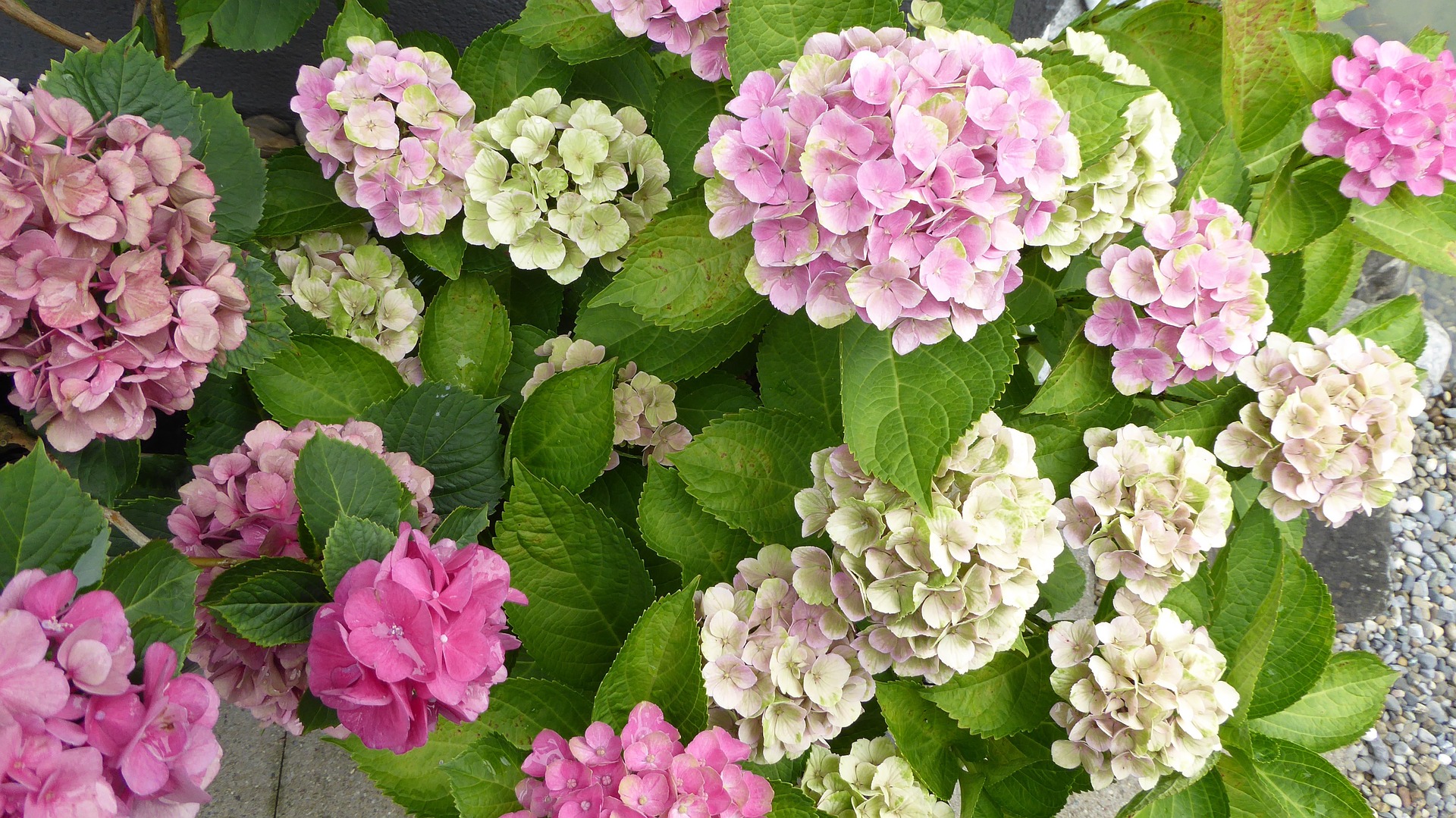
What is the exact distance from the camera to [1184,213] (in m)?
0.87

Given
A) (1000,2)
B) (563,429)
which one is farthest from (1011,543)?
(1000,2)

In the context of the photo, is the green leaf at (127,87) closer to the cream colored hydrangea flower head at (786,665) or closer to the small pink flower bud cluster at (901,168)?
the small pink flower bud cluster at (901,168)

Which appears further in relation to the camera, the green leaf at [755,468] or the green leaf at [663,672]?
the green leaf at [755,468]

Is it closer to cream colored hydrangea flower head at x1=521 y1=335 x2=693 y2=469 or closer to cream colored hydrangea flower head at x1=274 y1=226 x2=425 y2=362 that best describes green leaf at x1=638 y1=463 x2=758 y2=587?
cream colored hydrangea flower head at x1=521 y1=335 x2=693 y2=469

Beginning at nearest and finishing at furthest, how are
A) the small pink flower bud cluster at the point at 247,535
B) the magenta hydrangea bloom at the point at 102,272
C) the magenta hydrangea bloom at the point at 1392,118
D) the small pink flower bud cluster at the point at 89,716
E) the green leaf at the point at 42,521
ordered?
the small pink flower bud cluster at the point at 89,716 < the green leaf at the point at 42,521 < the magenta hydrangea bloom at the point at 102,272 < the small pink flower bud cluster at the point at 247,535 < the magenta hydrangea bloom at the point at 1392,118

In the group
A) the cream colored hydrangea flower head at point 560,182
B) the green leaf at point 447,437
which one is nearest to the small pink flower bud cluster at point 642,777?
the green leaf at point 447,437

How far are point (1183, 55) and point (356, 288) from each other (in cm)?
104

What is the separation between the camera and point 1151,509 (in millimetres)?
869

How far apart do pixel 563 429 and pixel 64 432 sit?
1.50 ft

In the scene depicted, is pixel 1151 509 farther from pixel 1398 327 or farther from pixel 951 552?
pixel 1398 327

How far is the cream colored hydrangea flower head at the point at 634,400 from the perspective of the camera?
110 cm

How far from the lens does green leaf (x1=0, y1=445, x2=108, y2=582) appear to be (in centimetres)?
59

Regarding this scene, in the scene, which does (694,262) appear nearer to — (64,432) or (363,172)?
(363,172)

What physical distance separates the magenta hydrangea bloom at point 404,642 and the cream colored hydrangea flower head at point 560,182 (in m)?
0.47
